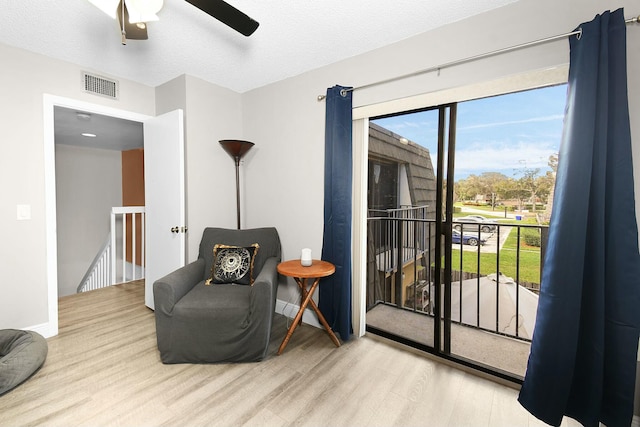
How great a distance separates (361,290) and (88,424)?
6.34ft

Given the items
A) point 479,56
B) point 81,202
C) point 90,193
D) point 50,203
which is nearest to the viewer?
point 479,56

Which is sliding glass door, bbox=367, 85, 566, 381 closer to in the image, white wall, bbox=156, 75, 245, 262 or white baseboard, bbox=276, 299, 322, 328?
white baseboard, bbox=276, 299, 322, 328

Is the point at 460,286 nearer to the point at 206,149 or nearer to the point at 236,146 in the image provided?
the point at 236,146

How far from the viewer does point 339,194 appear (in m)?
2.46

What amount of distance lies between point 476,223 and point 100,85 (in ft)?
12.3

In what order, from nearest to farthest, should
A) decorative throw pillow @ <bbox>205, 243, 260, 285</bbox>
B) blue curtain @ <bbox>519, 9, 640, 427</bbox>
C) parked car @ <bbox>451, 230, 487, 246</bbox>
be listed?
blue curtain @ <bbox>519, 9, 640, 427</bbox> < decorative throw pillow @ <bbox>205, 243, 260, 285</bbox> < parked car @ <bbox>451, 230, 487, 246</bbox>

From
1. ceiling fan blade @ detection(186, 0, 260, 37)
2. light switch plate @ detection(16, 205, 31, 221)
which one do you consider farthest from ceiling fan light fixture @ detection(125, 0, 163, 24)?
light switch plate @ detection(16, 205, 31, 221)

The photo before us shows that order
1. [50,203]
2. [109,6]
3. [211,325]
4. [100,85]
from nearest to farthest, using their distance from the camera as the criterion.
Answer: [109,6] < [211,325] < [50,203] < [100,85]

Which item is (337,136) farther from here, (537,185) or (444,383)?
(444,383)

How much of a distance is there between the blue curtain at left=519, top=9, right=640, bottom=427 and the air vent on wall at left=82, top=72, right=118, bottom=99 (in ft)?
11.8

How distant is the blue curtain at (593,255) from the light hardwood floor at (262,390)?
0.29 m

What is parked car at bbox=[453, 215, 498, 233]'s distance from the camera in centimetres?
265

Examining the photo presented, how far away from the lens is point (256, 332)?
2104mm

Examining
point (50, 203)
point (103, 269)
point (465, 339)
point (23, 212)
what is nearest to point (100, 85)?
point (50, 203)
